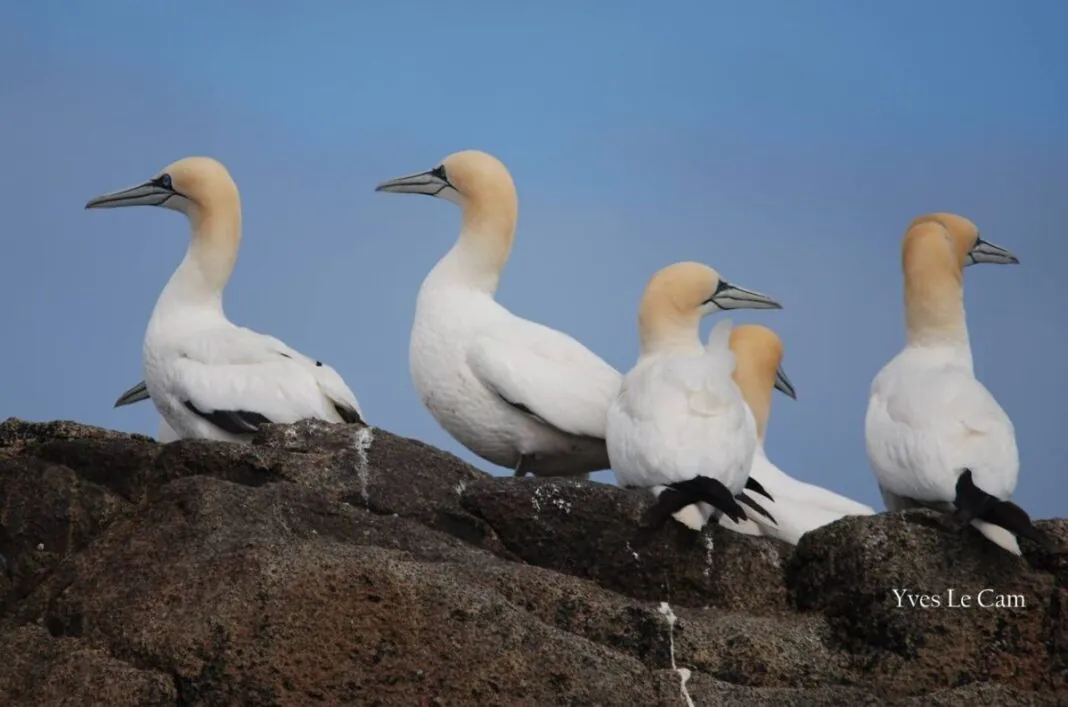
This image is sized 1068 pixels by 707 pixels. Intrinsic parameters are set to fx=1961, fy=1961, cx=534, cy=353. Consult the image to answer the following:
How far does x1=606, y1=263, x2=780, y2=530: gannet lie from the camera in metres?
7.05

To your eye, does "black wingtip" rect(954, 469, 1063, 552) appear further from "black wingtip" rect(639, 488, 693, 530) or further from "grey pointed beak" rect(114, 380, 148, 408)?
"grey pointed beak" rect(114, 380, 148, 408)

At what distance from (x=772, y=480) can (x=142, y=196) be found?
159 inches

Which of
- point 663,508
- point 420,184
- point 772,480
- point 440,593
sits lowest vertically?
point 440,593

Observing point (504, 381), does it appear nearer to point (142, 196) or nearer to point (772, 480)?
point (772, 480)

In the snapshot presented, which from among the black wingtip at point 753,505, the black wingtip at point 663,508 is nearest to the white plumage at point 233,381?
the black wingtip at point 753,505

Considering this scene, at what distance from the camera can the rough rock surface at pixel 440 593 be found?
586cm

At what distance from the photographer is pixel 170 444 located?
23.9 feet

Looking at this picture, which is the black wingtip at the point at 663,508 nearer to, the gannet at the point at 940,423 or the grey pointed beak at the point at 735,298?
the gannet at the point at 940,423

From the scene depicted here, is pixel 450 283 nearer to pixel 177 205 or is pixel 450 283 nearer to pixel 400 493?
pixel 177 205

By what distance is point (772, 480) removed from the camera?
9.91 m

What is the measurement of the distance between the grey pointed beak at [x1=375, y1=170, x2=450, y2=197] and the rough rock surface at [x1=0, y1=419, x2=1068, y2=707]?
3.41 metres

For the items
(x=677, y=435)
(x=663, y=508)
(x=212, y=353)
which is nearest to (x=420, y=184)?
(x=212, y=353)

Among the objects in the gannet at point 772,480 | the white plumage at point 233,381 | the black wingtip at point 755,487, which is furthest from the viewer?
the white plumage at point 233,381

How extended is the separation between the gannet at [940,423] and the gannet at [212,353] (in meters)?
2.59
